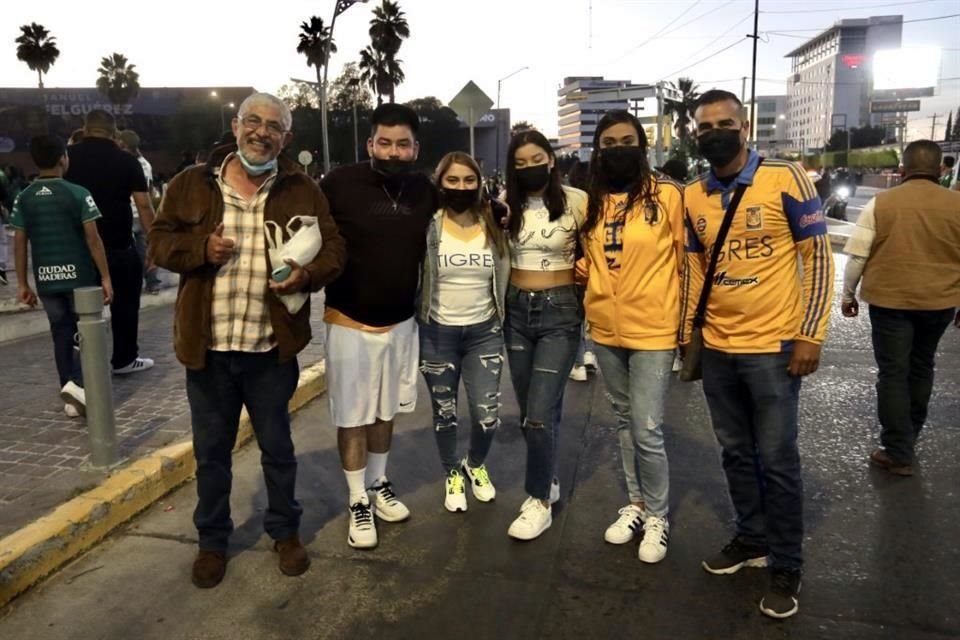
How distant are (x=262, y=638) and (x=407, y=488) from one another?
5.14ft

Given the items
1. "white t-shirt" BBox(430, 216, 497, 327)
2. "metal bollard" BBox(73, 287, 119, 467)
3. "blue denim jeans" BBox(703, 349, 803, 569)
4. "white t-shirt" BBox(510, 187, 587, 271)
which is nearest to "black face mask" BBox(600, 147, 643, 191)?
"white t-shirt" BBox(510, 187, 587, 271)

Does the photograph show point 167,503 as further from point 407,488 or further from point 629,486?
point 629,486

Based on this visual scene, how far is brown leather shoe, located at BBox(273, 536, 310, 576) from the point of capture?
341 cm

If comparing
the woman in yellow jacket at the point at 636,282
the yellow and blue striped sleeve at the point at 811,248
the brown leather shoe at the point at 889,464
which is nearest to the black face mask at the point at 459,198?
the woman in yellow jacket at the point at 636,282

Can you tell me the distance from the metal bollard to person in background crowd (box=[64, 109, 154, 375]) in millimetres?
2029

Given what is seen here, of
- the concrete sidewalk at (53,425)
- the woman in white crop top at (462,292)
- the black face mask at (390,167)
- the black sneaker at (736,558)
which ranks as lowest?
the black sneaker at (736,558)

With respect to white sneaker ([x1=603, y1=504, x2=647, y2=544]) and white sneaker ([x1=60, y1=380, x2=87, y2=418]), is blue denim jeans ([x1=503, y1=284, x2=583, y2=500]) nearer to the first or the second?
white sneaker ([x1=603, y1=504, x2=647, y2=544])

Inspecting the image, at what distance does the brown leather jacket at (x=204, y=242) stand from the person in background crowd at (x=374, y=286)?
209mm

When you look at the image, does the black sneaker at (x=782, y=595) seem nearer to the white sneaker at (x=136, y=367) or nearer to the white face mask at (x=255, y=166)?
the white face mask at (x=255, y=166)

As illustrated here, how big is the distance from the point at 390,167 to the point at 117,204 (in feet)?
12.2

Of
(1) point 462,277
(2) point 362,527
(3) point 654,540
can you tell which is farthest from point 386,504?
(3) point 654,540

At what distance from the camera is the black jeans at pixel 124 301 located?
637cm

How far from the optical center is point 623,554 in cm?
357

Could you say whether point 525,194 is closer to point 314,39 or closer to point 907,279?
point 907,279
